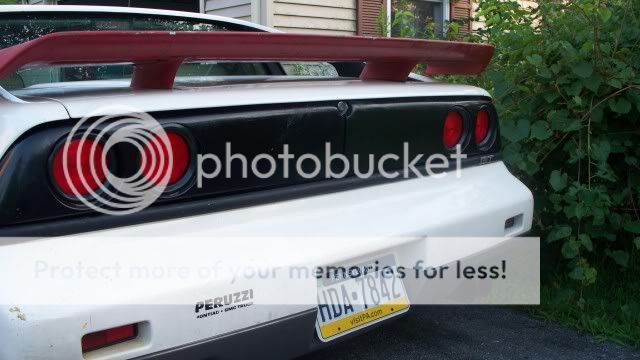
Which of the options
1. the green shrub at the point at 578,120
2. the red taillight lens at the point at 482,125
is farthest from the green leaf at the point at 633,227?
the red taillight lens at the point at 482,125

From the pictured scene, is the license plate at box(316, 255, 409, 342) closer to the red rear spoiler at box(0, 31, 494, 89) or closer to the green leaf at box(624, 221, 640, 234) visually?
the red rear spoiler at box(0, 31, 494, 89)

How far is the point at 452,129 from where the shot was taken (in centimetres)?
258

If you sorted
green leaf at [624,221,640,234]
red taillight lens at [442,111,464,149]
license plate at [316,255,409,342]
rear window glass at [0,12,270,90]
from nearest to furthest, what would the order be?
license plate at [316,255,409,342] < red taillight lens at [442,111,464,149] < rear window glass at [0,12,270,90] < green leaf at [624,221,640,234]

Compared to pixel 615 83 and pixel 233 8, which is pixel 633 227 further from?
pixel 233 8

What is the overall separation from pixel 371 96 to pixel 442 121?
37 centimetres

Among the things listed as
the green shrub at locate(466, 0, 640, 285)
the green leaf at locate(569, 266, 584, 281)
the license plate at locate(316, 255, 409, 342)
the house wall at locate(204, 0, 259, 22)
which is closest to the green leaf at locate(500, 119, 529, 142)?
the green shrub at locate(466, 0, 640, 285)

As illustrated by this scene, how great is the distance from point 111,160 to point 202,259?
35 cm

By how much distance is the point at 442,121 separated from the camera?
8.19 feet

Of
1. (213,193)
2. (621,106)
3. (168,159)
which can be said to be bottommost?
(213,193)

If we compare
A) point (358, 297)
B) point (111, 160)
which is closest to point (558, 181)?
point (358, 297)

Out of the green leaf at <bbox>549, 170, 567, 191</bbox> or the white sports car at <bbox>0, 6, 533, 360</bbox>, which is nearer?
the white sports car at <bbox>0, 6, 533, 360</bbox>

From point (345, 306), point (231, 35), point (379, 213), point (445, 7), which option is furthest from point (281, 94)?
point (445, 7)

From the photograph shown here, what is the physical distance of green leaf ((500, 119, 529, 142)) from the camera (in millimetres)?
3115

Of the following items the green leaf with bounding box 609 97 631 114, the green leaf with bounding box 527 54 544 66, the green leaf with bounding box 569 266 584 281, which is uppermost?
the green leaf with bounding box 527 54 544 66
